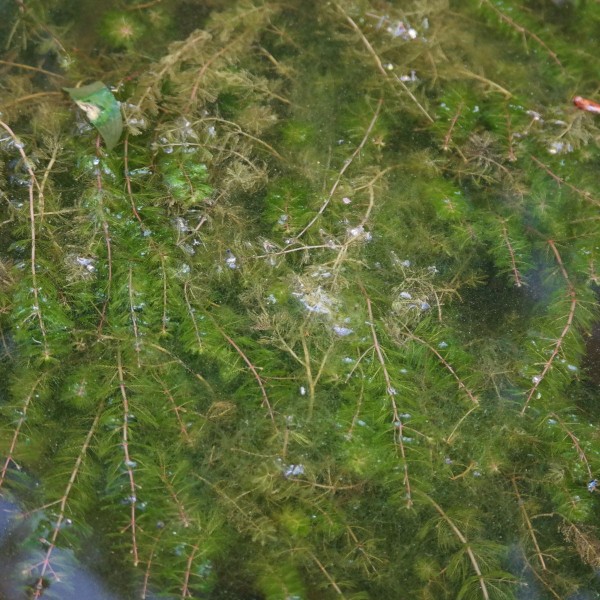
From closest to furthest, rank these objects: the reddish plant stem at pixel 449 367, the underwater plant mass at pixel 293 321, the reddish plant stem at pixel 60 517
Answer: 1. the reddish plant stem at pixel 60 517
2. the underwater plant mass at pixel 293 321
3. the reddish plant stem at pixel 449 367

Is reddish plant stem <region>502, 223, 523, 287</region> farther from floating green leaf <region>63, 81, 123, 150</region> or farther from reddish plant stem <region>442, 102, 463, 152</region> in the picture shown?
floating green leaf <region>63, 81, 123, 150</region>

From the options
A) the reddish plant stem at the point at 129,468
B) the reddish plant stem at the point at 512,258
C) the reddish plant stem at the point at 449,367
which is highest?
the reddish plant stem at the point at 512,258

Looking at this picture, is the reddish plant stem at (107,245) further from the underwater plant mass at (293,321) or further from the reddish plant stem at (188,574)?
the reddish plant stem at (188,574)

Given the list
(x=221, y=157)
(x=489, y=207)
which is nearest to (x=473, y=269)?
(x=489, y=207)

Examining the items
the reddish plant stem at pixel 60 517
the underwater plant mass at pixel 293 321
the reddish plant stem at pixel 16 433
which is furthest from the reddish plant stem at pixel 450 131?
the reddish plant stem at pixel 16 433

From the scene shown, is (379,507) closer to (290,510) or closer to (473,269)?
(290,510)

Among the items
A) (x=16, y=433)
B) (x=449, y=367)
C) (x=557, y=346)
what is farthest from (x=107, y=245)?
(x=557, y=346)

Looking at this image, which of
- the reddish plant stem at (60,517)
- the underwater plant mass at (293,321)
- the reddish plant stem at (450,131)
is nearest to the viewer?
the reddish plant stem at (60,517)

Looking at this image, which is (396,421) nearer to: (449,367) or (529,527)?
(449,367)
